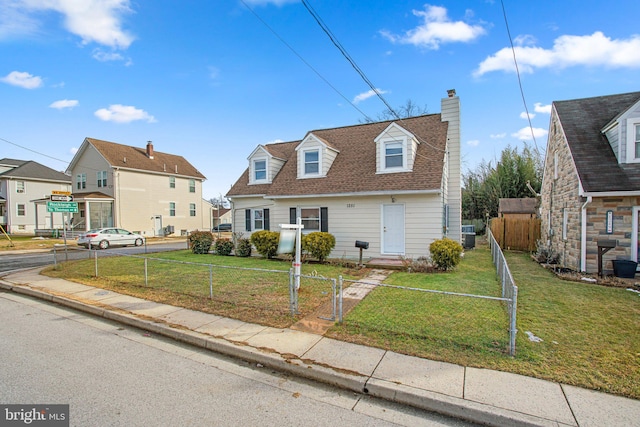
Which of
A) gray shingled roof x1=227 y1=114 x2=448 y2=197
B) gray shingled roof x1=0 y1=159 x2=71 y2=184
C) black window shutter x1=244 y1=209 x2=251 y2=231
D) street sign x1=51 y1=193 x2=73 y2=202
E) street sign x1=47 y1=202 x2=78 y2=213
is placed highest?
gray shingled roof x1=0 y1=159 x2=71 y2=184

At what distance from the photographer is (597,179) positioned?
10508 mm

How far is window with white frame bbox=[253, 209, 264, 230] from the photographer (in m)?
16.1

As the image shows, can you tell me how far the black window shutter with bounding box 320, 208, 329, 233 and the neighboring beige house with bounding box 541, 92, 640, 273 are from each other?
9.28 metres

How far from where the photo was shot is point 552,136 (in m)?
15.7

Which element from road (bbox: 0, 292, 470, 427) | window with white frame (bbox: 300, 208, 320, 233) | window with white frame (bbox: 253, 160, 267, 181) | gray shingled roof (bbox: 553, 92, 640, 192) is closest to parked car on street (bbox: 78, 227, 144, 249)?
window with white frame (bbox: 253, 160, 267, 181)

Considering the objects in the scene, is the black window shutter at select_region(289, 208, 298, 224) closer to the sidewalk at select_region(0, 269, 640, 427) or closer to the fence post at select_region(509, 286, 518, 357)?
the sidewalk at select_region(0, 269, 640, 427)

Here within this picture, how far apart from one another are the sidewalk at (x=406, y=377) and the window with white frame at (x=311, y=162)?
9669 millimetres

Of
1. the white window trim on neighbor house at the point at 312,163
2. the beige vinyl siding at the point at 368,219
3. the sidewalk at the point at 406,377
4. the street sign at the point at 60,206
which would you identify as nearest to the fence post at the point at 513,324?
the sidewalk at the point at 406,377

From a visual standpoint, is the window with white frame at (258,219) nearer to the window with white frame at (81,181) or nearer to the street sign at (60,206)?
the street sign at (60,206)

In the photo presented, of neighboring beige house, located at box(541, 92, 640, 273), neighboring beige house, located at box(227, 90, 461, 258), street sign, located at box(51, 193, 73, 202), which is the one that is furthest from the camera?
neighboring beige house, located at box(227, 90, 461, 258)

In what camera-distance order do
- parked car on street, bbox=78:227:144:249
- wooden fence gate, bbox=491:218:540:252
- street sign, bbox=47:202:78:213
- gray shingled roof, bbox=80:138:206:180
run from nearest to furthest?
street sign, bbox=47:202:78:213, wooden fence gate, bbox=491:218:540:252, parked car on street, bbox=78:227:144:249, gray shingled roof, bbox=80:138:206:180

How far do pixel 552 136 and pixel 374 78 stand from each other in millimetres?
12135

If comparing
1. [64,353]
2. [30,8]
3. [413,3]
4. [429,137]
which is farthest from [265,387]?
[30,8]

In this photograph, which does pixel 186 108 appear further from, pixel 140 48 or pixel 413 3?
pixel 413 3
